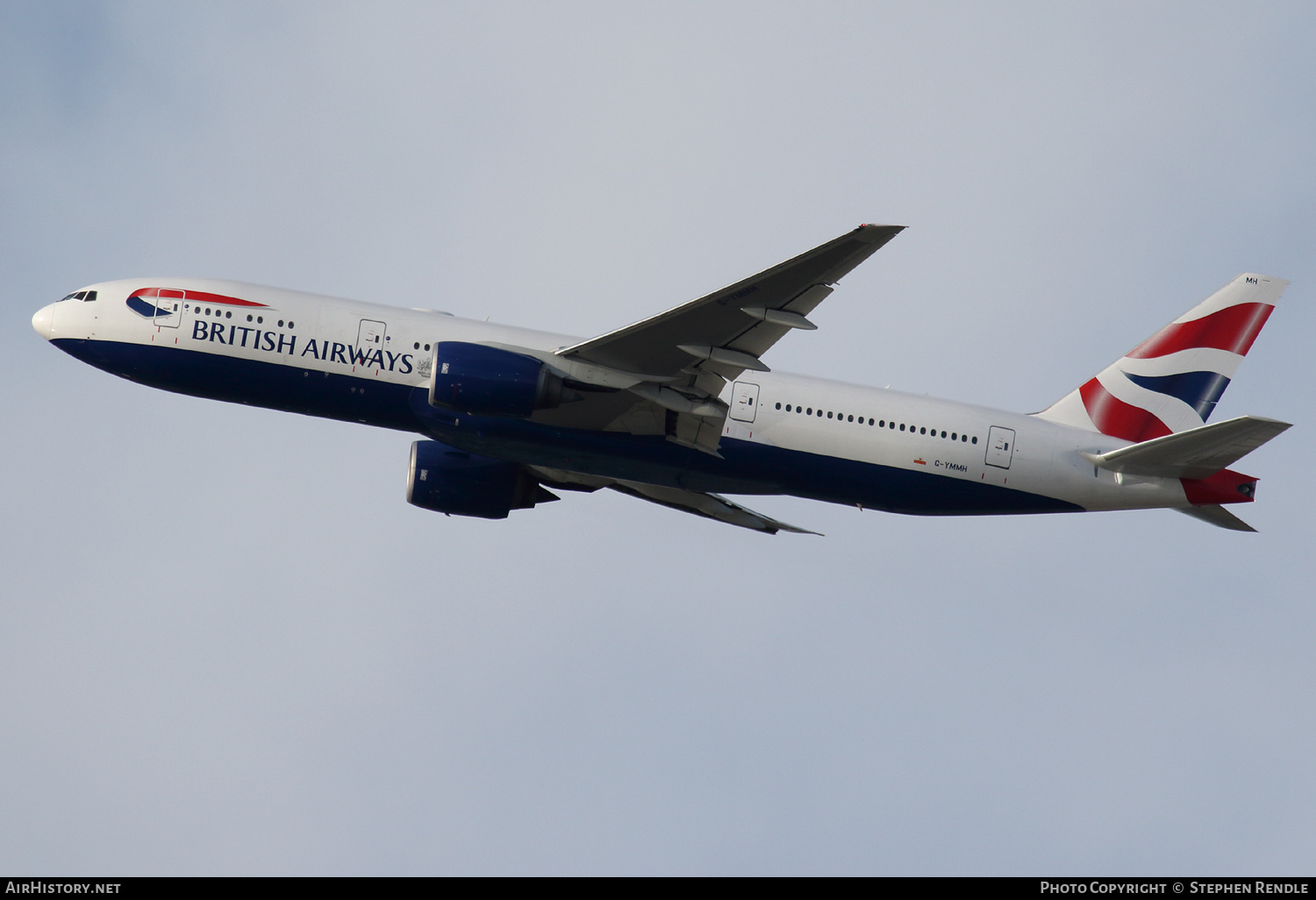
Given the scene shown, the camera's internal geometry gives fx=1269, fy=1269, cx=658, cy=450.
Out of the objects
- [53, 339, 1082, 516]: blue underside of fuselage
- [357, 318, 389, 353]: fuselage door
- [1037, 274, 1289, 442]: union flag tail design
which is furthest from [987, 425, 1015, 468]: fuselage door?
[357, 318, 389, 353]: fuselage door

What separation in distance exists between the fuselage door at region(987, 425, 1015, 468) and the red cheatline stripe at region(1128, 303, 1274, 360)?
243 inches

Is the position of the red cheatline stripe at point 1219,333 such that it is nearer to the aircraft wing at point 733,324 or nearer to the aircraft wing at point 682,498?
the aircraft wing at point 682,498

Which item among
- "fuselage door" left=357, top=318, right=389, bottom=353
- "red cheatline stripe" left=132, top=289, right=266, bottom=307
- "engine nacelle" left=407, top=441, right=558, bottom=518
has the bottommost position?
"engine nacelle" left=407, top=441, right=558, bottom=518

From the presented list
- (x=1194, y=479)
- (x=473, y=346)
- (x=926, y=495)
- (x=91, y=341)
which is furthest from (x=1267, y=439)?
(x=91, y=341)

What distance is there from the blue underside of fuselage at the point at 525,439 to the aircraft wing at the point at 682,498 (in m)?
3.97

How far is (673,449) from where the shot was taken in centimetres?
3192

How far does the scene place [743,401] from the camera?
32.5m

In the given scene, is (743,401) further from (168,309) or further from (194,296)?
(168,309)

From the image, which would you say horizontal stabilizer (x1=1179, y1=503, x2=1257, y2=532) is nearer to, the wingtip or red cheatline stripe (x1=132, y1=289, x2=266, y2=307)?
the wingtip

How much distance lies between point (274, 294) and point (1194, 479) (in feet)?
79.7

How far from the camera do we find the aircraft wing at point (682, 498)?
37.1m

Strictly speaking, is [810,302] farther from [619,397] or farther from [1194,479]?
[1194,479]

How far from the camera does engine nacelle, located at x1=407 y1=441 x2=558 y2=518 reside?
118ft
